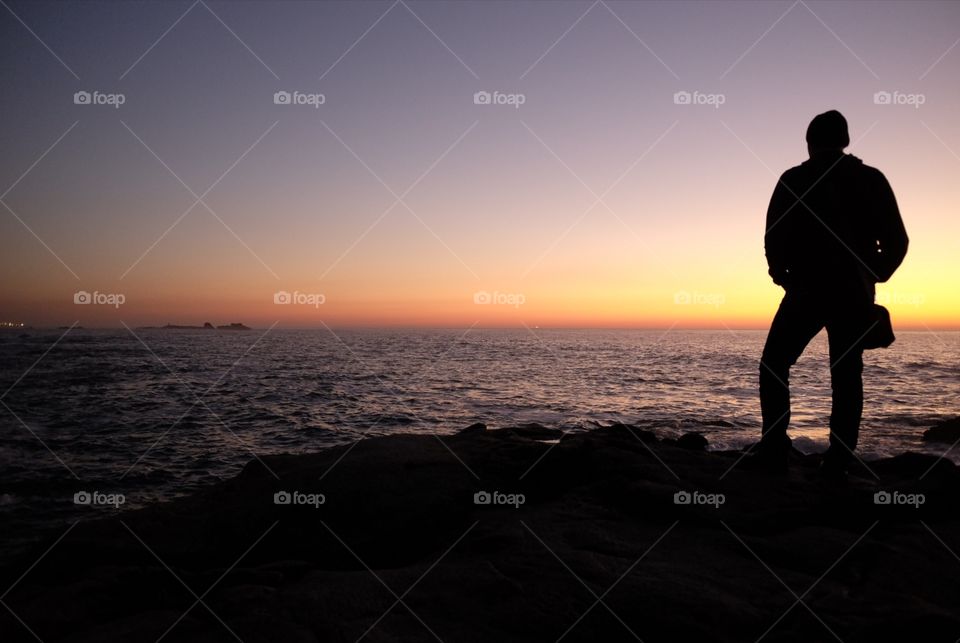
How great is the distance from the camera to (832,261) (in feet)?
14.8

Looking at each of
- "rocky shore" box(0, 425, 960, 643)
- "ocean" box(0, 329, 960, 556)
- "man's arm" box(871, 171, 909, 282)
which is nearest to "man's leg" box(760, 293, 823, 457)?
"rocky shore" box(0, 425, 960, 643)

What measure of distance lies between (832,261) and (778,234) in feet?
1.62

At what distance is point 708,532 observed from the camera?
3.79 metres

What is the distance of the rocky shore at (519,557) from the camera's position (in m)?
2.72

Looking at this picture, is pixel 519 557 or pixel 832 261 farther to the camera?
pixel 832 261

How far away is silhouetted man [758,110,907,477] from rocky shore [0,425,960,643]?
2.05 feet

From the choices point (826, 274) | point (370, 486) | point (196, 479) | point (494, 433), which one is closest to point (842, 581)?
point (826, 274)

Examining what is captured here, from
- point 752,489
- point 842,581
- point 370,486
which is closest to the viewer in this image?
point 842,581

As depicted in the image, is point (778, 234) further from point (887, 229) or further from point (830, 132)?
point (830, 132)

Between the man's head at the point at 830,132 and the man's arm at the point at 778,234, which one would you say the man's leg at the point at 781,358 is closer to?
the man's arm at the point at 778,234

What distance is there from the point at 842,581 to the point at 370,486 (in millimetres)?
3648

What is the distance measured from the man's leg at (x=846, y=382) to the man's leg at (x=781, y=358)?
0.20 m

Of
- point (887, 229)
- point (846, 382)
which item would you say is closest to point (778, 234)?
point (887, 229)

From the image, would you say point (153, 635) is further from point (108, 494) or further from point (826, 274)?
point (108, 494)
